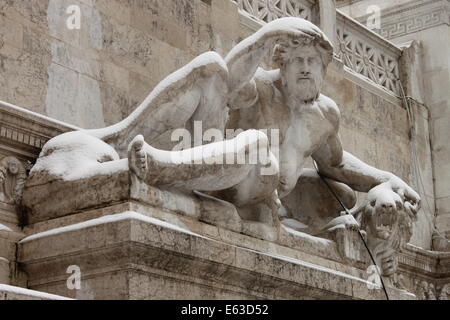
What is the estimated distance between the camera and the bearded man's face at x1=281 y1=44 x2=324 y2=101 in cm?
766

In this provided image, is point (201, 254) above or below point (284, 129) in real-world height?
below

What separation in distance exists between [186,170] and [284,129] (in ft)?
5.60

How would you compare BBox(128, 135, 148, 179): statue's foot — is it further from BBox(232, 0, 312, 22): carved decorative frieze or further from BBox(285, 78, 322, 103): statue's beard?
BBox(232, 0, 312, 22): carved decorative frieze

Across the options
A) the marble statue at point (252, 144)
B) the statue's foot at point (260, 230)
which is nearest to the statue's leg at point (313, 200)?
the marble statue at point (252, 144)

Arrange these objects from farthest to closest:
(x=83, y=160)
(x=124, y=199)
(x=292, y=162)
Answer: (x=292, y=162)
(x=83, y=160)
(x=124, y=199)

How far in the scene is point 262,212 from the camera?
726 cm

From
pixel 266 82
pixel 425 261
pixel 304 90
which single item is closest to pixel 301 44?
pixel 304 90

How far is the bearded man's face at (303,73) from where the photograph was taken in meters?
7.66

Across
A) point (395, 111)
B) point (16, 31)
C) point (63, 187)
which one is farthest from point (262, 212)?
point (395, 111)

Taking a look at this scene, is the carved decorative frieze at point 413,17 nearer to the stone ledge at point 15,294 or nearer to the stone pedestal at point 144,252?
the stone pedestal at point 144,252

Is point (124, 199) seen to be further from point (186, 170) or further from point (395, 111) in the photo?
point (395, 111)
